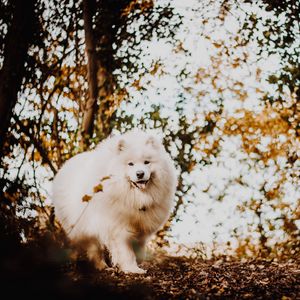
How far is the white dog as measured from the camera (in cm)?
489

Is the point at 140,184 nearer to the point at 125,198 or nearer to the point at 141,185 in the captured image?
the point at 141,185

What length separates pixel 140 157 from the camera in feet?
16.0

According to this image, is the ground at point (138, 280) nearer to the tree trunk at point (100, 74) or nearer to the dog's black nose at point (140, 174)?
the dog's black nose at point (140, 174)

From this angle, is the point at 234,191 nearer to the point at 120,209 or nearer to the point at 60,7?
the point at 120,209

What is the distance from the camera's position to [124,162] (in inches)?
193

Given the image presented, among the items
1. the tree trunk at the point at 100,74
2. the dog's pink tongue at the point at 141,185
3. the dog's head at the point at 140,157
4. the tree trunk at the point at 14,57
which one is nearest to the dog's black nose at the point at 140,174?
the dog's head at the point at 140,157

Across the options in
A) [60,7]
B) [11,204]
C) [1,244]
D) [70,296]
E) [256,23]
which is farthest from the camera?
[60,7]

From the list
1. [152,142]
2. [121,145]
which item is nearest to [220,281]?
[152,142]

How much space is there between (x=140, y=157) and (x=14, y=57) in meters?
1.78

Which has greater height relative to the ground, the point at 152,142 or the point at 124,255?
the point at 152,142

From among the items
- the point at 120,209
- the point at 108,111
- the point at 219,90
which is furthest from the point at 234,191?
the point at 120,209

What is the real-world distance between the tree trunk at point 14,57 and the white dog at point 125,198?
1.14 metres

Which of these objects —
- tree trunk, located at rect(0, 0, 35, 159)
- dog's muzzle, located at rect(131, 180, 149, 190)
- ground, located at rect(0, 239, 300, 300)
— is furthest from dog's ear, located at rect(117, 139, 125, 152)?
ground, located at rect(0, 239, 300, 300)

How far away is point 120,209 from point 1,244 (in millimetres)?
3062
